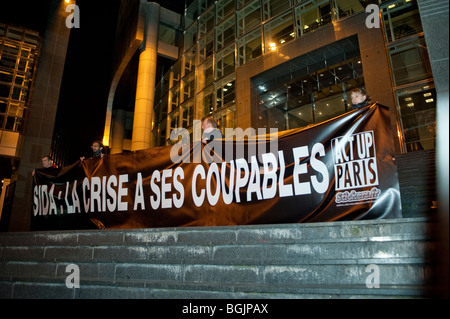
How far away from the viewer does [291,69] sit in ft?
54.9

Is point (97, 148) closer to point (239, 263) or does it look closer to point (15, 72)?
point (239, 263)

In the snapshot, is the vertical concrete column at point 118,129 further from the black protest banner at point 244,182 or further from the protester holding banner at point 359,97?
the protester holding banner at point 359,97

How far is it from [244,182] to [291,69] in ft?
41.9

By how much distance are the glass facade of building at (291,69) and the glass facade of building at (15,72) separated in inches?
401

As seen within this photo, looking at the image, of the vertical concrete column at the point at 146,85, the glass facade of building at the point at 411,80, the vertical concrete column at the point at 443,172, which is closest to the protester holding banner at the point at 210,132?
the vertical concrete column at the point at 443,172

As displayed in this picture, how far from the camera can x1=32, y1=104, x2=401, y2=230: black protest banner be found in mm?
4703

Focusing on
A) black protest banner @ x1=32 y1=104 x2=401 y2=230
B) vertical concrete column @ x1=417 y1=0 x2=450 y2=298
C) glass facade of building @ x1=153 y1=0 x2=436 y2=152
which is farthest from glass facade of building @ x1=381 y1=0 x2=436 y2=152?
vertical concrete column @ x1=417 y1=0 x2=450 y2=298

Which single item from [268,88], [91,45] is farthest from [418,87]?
[91,45]

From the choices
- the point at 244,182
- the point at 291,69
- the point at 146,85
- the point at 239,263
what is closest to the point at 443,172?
the point at 239,263

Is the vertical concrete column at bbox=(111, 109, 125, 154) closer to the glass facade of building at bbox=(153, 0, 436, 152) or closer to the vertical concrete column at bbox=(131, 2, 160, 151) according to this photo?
the glass facade of building at bbox=(153, 0, 436, 152)

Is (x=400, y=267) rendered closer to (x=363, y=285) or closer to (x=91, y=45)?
(x=363, y=285)

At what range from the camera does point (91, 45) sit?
24656 mm

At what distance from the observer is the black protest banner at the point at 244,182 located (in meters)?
4.70

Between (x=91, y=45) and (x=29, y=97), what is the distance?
7536 millimetres
